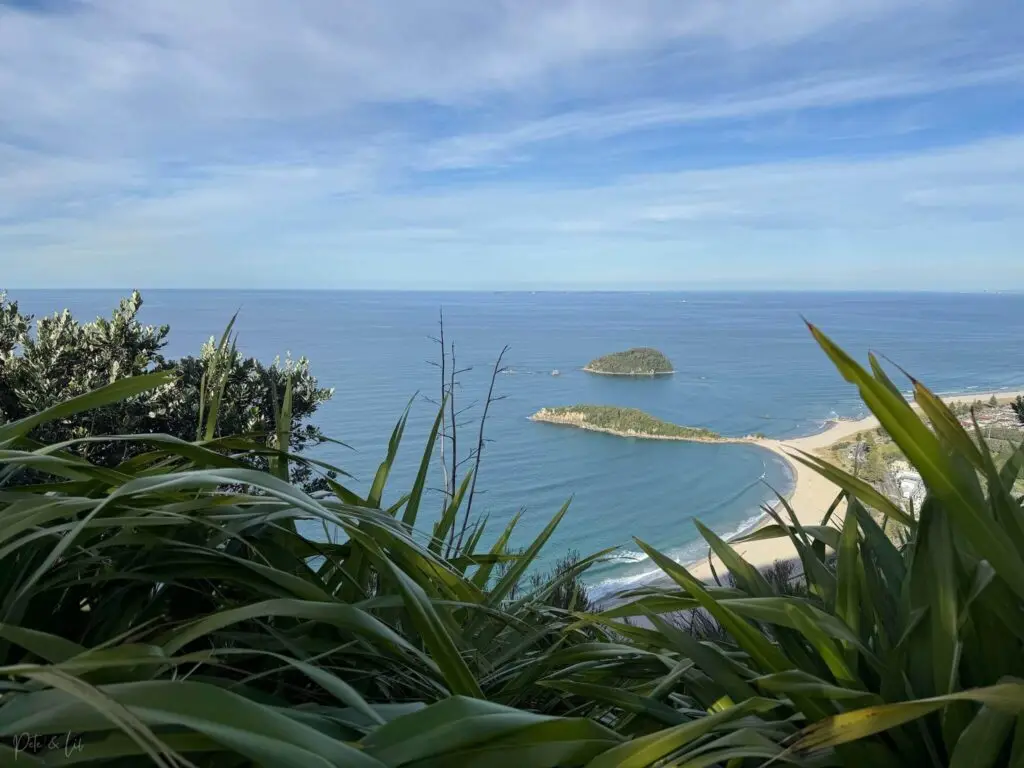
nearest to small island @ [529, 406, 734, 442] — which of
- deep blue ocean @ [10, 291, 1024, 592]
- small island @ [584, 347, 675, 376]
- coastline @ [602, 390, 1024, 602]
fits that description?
deep blue ocean @ [10, 291, 1024, 592]

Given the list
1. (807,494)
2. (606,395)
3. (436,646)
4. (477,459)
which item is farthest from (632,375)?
(436,646)

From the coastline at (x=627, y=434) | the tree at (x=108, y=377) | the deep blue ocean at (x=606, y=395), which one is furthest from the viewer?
the coastline at (x=627, y=434)

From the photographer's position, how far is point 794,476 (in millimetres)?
20797

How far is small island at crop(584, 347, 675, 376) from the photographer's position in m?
39.0

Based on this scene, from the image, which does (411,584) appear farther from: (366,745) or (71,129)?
(71,129)

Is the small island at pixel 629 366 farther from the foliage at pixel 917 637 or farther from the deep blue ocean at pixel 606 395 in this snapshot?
the foliage at pixel 917 637

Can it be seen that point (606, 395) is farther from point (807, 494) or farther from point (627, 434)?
point (807, 494)

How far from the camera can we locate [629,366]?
39.4 meters

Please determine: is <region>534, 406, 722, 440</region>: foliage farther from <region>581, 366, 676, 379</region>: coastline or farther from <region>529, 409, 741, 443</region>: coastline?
<region>581, 366, 676, 379</region>: coastline

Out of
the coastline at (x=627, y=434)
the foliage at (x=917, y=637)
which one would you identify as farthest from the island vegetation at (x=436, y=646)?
the coastline at (x=627, y=434)

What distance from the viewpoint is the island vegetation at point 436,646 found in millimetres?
371

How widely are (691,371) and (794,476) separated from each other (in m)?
20.3

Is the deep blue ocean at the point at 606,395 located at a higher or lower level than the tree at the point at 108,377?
lower

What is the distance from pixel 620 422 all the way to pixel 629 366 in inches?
480
